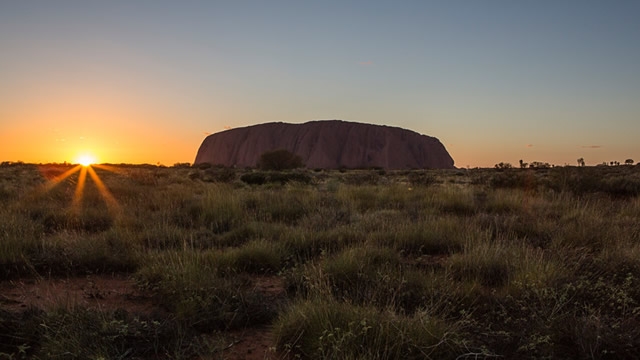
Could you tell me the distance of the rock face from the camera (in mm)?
113562

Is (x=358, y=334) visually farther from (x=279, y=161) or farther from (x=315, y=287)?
(x=279, y=161)

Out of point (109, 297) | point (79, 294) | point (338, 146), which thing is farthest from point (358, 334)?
point (338, 146)

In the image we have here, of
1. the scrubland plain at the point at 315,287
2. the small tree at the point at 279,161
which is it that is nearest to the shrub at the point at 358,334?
the scrubland plain at the point at 315,287

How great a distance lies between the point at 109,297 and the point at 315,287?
2.27 meters

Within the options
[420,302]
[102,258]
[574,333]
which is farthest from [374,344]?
[102,258]

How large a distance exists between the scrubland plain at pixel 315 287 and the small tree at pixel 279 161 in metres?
45.3

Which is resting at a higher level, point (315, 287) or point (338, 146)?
point (338, 146)

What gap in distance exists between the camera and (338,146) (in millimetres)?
117750

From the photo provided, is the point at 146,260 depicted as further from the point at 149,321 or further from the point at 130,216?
the point at 130,216

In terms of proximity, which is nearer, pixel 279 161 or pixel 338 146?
pixel 279 161

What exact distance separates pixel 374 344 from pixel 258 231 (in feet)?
14.7

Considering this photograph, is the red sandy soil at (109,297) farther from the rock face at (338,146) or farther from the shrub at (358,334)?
the rock face at (338,146)

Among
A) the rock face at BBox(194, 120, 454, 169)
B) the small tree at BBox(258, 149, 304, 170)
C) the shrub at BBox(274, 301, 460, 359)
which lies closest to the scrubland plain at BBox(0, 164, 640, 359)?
the shrub at BBox(274, 301, 460, 359)

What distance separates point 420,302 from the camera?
3.66 metres
